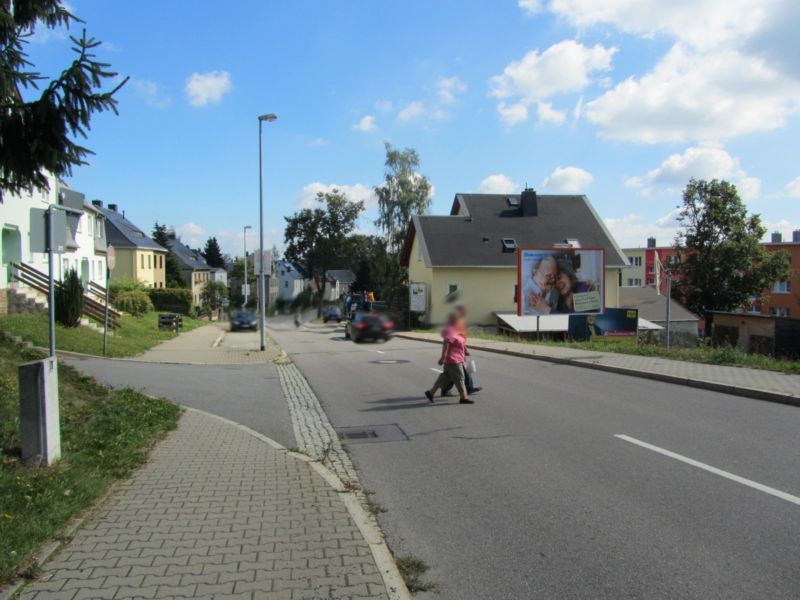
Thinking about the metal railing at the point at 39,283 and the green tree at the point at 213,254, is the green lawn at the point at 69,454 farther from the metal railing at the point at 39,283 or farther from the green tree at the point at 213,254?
the metal railing at the point at 39,283

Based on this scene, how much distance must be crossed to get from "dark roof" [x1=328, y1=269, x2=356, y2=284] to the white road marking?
4.44 meters

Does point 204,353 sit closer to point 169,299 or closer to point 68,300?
point 169,299

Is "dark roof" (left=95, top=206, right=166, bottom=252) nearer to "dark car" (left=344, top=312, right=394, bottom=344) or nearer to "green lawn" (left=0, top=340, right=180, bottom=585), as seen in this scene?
"green lawn" (left=0, top=340, right=180, bottom=585)

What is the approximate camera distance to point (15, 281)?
24.5m

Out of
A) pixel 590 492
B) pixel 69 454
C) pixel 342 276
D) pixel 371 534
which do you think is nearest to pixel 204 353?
pixel 342 276

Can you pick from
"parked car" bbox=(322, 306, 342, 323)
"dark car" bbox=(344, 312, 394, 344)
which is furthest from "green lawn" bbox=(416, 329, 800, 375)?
"dark car" bbox=(344, 312, 394, 344)

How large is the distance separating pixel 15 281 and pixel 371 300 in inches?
861

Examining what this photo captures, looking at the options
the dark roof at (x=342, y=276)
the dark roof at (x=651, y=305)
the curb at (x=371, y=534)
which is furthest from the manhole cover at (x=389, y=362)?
the dark roof at (x=651, y=305)

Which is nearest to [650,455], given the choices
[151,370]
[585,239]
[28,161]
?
[28,161]

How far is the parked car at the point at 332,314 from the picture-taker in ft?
25.8

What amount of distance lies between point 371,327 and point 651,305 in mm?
48119

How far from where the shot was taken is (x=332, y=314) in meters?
7.89

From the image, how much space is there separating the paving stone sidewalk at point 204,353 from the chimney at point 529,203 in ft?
83.3

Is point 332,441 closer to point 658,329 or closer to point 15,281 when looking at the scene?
point 15,281
